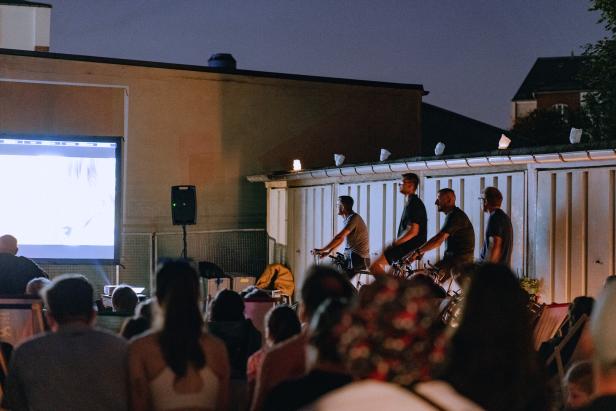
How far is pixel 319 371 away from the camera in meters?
2.88

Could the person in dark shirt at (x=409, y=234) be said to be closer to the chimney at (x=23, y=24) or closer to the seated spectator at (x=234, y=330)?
the seated spectator at (x=234, y=330)

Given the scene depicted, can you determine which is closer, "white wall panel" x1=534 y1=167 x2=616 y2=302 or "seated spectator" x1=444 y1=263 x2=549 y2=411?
"seated spectator" x1=444 y1=263 x2=549 y2=411

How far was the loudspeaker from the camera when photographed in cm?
1440

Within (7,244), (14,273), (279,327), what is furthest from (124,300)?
(7,244)

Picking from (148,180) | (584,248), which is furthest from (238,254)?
(584,248)

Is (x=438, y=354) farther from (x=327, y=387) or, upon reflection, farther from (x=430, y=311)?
(x=327, y=387)

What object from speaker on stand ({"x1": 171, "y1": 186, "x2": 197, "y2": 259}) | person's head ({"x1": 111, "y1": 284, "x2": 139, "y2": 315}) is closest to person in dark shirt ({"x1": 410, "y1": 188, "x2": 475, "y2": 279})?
person's head ({"x1": 111, "y1": 284, "x2": 139, "y2": 315})

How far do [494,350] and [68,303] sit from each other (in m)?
1.72

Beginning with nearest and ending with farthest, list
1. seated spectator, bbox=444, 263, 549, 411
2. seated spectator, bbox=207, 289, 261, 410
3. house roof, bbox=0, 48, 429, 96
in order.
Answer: seated spectator, bbox=444, 263, 549, 411, seated spectator, bbox=207, 289, 261, 410, house roof, bbox=0, 48, 429, 96

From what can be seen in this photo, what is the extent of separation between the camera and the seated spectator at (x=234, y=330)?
210 inches

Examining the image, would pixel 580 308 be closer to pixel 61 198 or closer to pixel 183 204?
pixel 61 198

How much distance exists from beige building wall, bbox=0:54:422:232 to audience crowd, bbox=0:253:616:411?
11333 millimetres

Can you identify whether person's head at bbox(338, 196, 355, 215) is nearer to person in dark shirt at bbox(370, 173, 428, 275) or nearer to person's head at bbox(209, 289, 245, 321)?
person in dark shirt at bbox(370, 173, 428, 275)

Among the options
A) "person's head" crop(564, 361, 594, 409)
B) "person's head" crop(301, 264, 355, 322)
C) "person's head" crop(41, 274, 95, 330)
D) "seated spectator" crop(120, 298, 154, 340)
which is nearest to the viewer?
"person's head" crop(301, 264, 355, 322)
